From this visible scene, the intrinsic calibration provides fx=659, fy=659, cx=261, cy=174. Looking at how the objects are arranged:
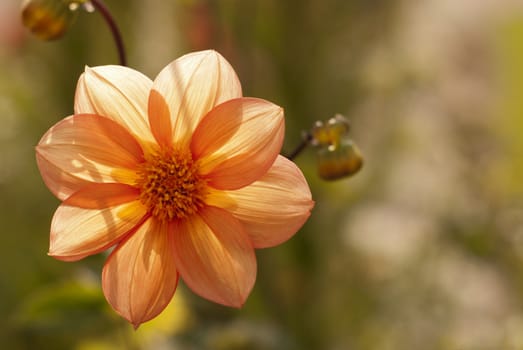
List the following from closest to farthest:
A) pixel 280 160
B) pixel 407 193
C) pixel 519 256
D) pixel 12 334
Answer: pixel 280 160, pixel 519 256, pixel 12 334, pixel 407 193

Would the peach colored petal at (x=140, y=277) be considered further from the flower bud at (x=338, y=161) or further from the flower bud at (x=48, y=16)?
the flower bud at (x=48, y=16)

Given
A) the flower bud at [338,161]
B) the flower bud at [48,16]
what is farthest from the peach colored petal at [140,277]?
the flower bud at [48,16]

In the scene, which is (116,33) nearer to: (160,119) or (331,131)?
(160,119)

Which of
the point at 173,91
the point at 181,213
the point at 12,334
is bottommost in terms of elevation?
the point at 12,334

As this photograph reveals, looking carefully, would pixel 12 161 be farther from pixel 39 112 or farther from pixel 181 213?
pixel 181 213

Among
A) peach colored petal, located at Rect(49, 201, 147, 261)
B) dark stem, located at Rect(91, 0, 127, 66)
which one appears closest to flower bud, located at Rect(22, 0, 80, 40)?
dark stem, located at Rect(91, 0, 127, 66)

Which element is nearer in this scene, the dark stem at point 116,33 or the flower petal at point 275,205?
the flower petal at point 275,205

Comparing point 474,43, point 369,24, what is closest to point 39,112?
point 369,24

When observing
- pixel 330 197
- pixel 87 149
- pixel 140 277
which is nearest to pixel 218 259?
pixel 140 277
